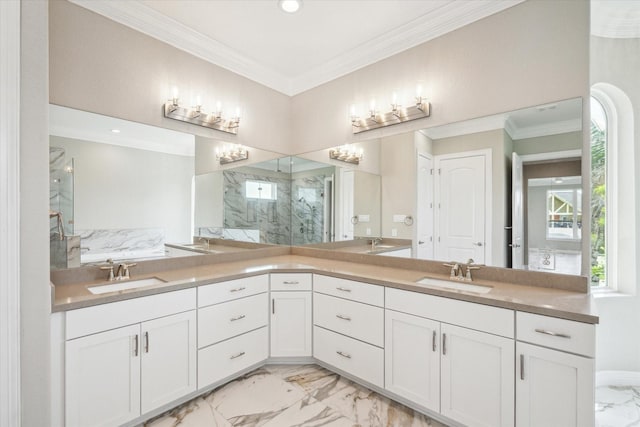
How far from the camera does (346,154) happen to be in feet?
9.80

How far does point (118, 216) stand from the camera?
84.1 inches

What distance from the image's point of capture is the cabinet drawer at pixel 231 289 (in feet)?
6.65

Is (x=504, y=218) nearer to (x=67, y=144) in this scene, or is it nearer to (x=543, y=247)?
(x=543, y=247)

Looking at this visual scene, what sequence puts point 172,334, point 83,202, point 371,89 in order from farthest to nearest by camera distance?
point 371,89
point 83,202
point 172,334

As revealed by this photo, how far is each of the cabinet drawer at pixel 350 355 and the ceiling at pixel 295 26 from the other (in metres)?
2.41

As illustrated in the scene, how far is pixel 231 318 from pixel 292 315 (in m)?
0.51

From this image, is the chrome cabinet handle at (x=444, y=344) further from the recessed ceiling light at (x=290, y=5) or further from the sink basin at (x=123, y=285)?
the recessed ceiling light at (x=290, y=5)

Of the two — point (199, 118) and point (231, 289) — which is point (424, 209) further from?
point (199, 118)

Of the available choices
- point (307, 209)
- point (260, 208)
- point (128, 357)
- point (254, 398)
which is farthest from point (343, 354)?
point (260, 208)

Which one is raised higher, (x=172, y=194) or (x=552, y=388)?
(x=172, y=194)

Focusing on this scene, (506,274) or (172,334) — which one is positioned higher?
(506,274)

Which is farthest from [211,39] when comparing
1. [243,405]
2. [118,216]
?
[243,405]

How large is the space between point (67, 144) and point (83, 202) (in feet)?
1.25

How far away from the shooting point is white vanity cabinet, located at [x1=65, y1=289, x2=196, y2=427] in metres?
1.50
